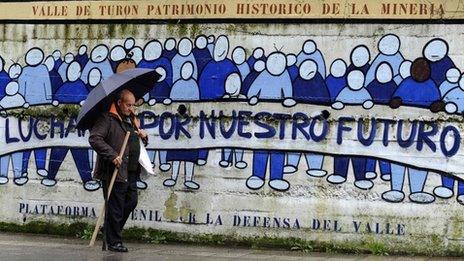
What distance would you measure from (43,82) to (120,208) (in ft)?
8.83

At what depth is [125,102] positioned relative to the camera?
944 cm

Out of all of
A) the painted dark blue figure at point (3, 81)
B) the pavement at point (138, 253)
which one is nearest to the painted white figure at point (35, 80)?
the painted dark blue figure at point (3, 81)

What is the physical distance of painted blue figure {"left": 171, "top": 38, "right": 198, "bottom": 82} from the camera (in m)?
10.5

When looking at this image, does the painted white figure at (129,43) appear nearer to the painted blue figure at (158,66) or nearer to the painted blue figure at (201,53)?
the painted blue figure at (158,66)

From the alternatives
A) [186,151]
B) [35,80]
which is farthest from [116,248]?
[35,80]

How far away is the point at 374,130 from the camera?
32.1 ft

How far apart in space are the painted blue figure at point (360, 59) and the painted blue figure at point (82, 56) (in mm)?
3468

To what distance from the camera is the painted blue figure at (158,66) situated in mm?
10602

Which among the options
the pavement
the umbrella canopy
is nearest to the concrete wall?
the pavement

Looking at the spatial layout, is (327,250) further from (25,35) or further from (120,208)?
(25,35)

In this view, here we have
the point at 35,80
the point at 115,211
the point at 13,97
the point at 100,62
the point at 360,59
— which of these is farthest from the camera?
the point at 13,97

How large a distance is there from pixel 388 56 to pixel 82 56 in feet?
13.1

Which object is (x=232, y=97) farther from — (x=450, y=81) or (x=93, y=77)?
(x=450, y=81)

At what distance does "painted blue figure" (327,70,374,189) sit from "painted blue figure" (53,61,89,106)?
336 cm
